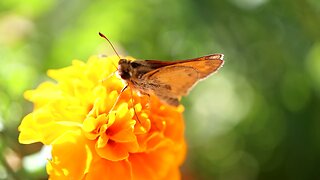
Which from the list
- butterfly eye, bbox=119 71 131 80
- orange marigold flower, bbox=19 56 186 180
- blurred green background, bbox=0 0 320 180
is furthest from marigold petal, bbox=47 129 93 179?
blurred green background, bbox=0 0 320 180

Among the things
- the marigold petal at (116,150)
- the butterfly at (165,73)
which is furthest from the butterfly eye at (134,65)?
the marigold petal at (116,150)

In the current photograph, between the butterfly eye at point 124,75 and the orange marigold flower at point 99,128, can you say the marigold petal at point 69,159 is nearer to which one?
the orange marigold flower at point 99,128

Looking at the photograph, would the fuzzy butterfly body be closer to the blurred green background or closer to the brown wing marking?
the brown wing marking

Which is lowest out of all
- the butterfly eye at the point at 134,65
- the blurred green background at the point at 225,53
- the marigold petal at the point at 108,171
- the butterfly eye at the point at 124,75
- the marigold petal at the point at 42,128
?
the marigold petal at the point at 108,171

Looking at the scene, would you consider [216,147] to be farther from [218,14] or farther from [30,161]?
[30,161]

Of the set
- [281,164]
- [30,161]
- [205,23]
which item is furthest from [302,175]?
[30,161]
